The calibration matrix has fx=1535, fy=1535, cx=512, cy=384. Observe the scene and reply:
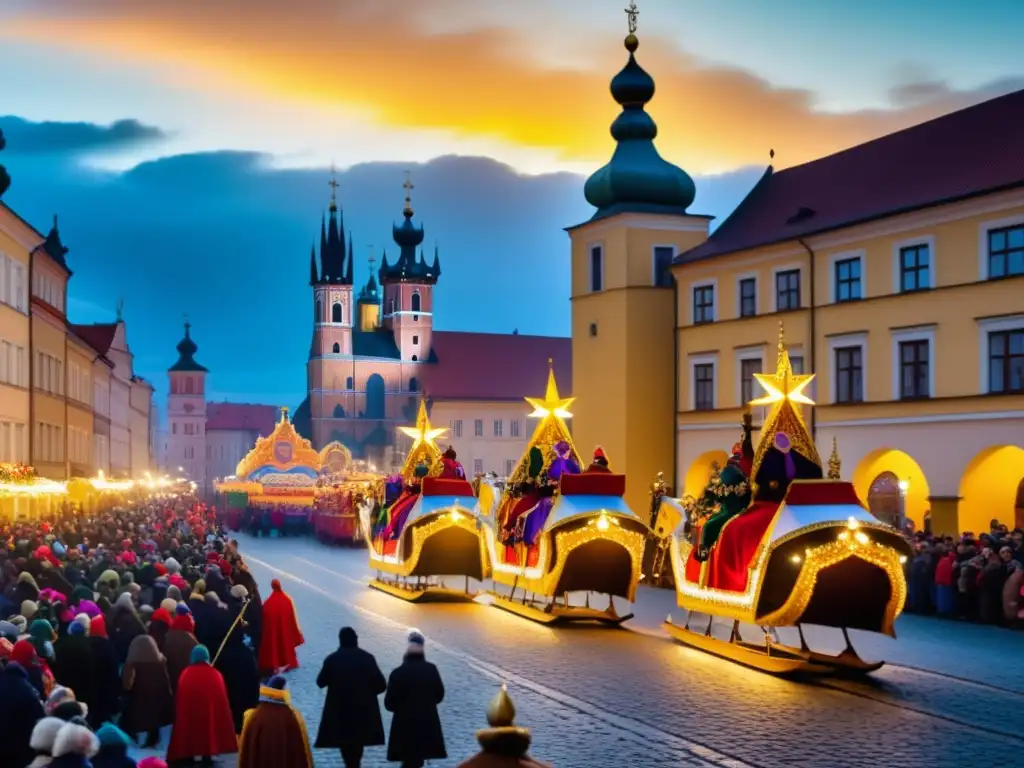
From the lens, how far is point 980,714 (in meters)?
15.4

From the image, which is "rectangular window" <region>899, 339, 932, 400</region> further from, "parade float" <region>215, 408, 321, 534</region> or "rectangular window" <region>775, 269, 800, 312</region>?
"parade float" <region>215, 408, 321, 534</region>

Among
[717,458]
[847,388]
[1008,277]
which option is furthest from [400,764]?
[717,458]

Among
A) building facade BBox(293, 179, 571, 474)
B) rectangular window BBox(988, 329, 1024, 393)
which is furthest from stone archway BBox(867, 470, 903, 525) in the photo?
building facade BBox(293, 179, 571, 474)

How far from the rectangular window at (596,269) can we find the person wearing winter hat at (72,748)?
135 ft

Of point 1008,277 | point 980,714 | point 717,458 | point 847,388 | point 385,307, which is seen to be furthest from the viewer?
point 385,307

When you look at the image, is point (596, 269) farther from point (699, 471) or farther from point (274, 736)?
point (274, 736)

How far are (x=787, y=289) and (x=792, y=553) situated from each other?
25.6 metres

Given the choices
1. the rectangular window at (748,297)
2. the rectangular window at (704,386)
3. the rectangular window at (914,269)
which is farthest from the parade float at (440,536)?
the rectangular window at (704,386)

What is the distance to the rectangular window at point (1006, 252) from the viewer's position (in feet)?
112

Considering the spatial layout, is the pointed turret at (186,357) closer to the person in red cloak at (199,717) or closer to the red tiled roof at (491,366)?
the red tiled roof at (491,366)

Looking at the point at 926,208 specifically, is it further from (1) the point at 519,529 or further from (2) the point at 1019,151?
(1) the point at 519,529

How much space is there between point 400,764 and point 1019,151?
2694cm

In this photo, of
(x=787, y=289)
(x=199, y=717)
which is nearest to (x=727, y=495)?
(x=199, y=717)

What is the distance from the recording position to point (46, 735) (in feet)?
29.3
